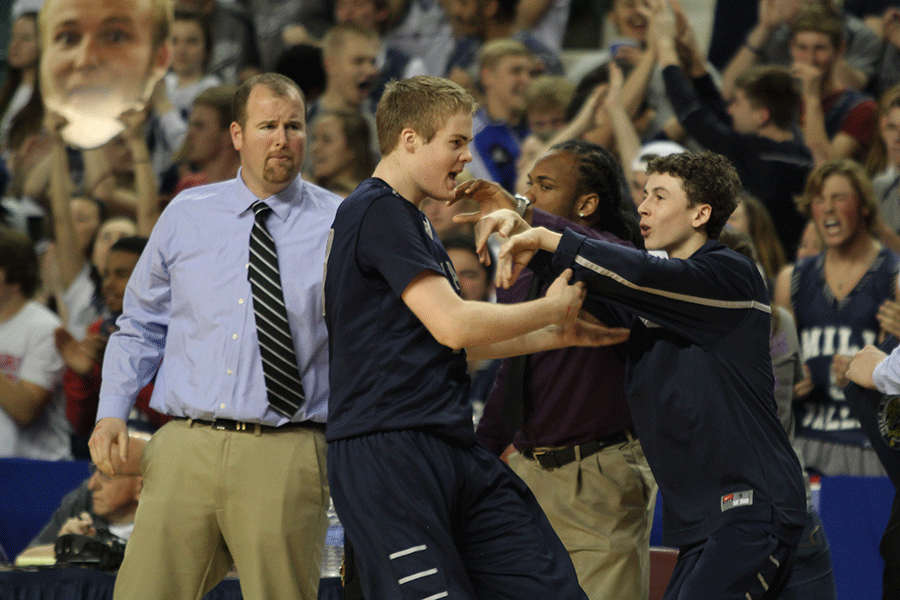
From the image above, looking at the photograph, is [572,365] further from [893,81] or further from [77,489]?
[893,81]

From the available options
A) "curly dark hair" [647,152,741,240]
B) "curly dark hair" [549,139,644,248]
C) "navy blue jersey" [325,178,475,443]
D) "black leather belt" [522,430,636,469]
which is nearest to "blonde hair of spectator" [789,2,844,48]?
"curly dark hair" [549,139,644,248]

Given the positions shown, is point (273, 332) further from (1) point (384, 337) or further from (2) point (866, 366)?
(2) point (866, 366)

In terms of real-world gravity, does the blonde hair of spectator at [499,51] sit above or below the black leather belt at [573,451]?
above

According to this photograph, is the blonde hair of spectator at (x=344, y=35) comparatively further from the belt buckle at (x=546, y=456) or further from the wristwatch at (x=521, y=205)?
the belt buckle at (x=546, y=456)

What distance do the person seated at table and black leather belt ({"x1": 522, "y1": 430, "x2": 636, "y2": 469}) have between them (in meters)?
1.80

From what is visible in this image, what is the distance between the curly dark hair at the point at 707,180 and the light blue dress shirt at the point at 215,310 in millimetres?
1051

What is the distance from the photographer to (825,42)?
6.18 metres

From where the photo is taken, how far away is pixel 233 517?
3275 mm

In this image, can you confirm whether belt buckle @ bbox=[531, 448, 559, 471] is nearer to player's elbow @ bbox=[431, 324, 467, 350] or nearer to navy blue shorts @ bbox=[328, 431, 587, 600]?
navy blue shorts @ bbox=[328, 431, 587, 600]

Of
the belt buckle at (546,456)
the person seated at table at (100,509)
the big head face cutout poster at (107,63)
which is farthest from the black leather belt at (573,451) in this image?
the big head face cutout poster at (107,63)

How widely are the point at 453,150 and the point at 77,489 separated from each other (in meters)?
2.96

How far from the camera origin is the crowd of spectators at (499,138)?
5418 millimetres

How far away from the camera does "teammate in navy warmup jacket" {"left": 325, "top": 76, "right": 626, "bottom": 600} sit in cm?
273

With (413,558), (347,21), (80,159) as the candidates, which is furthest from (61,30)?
(413,558)
